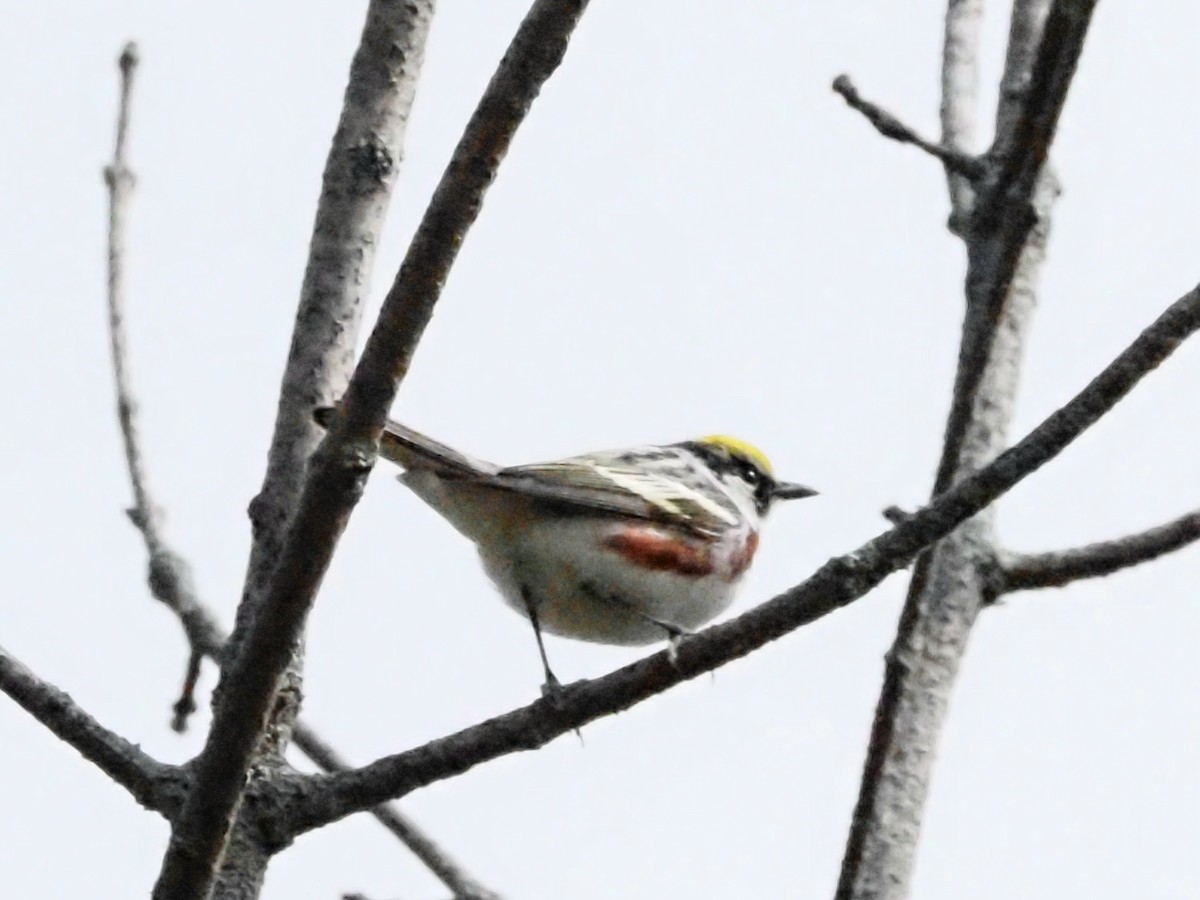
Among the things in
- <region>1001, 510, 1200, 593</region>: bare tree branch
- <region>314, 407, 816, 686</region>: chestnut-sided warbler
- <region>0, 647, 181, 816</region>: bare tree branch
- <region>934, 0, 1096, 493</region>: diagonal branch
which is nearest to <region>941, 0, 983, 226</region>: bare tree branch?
<region>934, 0, 1096, 493</region>: diagonal branch

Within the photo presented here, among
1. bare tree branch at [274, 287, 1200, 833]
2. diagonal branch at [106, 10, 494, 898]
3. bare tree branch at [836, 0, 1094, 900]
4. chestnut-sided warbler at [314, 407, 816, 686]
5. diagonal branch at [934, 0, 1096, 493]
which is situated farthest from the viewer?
chestnut-sided warbler at [314, 407, 816, 686]

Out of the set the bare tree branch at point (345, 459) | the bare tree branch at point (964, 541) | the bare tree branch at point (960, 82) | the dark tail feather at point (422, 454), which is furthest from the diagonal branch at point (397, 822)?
the bare tree branch at point (960, 82)

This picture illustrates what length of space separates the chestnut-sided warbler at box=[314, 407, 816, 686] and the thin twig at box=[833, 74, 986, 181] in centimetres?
138

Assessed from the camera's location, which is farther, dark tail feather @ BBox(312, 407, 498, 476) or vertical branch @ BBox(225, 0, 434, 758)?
dark tail feather @ BBox(312, 407, 498, 476)

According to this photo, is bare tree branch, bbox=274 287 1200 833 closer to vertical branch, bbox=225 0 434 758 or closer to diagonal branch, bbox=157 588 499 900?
vertical branch, bbox=225 0 434 758

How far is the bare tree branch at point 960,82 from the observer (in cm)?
423

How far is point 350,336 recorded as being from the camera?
329 centimetres

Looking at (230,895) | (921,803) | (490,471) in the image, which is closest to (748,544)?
(490,471)

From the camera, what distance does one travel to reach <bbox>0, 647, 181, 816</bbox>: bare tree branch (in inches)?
106

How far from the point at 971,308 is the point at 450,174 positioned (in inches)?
66.6

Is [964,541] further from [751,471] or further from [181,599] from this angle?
[751,471]

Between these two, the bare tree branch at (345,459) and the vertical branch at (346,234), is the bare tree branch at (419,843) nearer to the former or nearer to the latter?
the vertical branch at (346,234)

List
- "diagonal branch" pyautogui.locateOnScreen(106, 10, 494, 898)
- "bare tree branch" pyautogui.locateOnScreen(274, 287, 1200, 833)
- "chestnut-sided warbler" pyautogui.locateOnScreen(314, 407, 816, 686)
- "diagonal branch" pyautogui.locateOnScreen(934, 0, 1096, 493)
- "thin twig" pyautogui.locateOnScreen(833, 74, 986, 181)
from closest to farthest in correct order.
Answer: "bare tree branch" pyautogui.locateOnScreen(274, 287, 1200, 833), "diagonal branch" pyautogui.locateOnScreen(934, 0, 1096, 493), "diagonal branch" pyautogui.locateOnScreen(106, 10, 494, 898), "thin twig" pyautogui.locateOnScreen(833, 74, 986, 181), "chestnut-sided warbler" pyautogui.locateOnScreen(314, 407, 816, 686)

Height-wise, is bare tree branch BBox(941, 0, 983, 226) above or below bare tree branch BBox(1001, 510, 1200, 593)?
above
